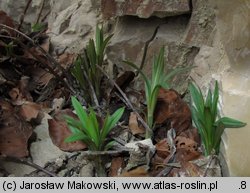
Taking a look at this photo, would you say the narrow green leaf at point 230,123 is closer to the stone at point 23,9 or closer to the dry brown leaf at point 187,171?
the dry brown leaf at point 187,171

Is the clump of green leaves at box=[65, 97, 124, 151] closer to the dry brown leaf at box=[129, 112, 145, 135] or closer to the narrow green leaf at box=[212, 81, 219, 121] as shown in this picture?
the dry brown leaf at box=[129, 112, 145, 135]

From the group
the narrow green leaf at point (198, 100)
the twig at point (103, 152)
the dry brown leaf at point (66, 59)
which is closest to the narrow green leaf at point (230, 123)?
the narrow green leaf at point (198, 100)

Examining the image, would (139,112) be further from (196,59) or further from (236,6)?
(236,6)

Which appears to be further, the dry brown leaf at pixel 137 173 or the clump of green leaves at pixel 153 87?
the clump of green leaves at pixel 153 87


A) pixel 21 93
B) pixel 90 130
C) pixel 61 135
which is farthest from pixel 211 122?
pixel 21 93

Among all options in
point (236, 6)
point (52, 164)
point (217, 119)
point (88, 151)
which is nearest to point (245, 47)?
point (236, 6)

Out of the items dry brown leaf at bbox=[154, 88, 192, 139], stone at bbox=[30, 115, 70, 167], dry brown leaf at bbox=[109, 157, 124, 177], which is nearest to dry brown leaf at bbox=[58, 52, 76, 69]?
stone at bbox=[30, 115, 70, 167]
